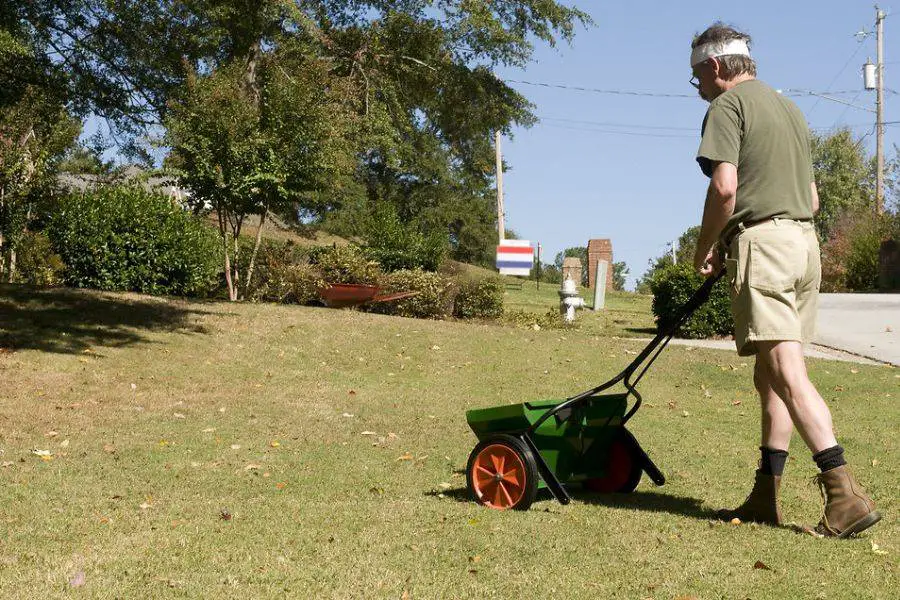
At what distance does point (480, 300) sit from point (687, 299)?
13.0 feet

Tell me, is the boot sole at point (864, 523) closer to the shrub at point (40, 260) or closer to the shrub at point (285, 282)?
the shrub at point (285, 282)

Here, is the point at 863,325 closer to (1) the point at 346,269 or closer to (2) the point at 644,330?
(2) the point at 644,330

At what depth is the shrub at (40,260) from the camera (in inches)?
691

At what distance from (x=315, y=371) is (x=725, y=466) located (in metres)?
6.37

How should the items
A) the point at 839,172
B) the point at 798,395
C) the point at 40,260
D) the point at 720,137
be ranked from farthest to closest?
1. the point at 839,172
2. the point at 40,260
3. the point at 720,137
4. the point at 798,395

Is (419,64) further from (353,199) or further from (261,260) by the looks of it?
(353,199)

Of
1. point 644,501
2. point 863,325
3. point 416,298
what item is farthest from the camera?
point 863,325

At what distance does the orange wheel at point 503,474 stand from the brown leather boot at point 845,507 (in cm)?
133

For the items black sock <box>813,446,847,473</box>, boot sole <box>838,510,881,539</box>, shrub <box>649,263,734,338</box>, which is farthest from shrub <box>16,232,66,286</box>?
boot sole <box>838,510,881,539</box>

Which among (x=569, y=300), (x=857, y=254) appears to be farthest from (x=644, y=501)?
(x=857, y=254)

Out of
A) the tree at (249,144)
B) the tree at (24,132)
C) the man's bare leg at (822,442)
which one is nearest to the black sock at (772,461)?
the man's bare leg at (822,442)

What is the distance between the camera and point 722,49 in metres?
4.62

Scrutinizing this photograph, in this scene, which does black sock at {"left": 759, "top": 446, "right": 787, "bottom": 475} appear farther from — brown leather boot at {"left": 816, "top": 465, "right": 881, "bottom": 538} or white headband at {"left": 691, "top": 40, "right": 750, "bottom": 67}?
white headband at {"left": 691, "top": 40, "right": 750, "bottom": 67}

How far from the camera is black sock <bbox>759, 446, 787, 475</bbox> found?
182 inches
